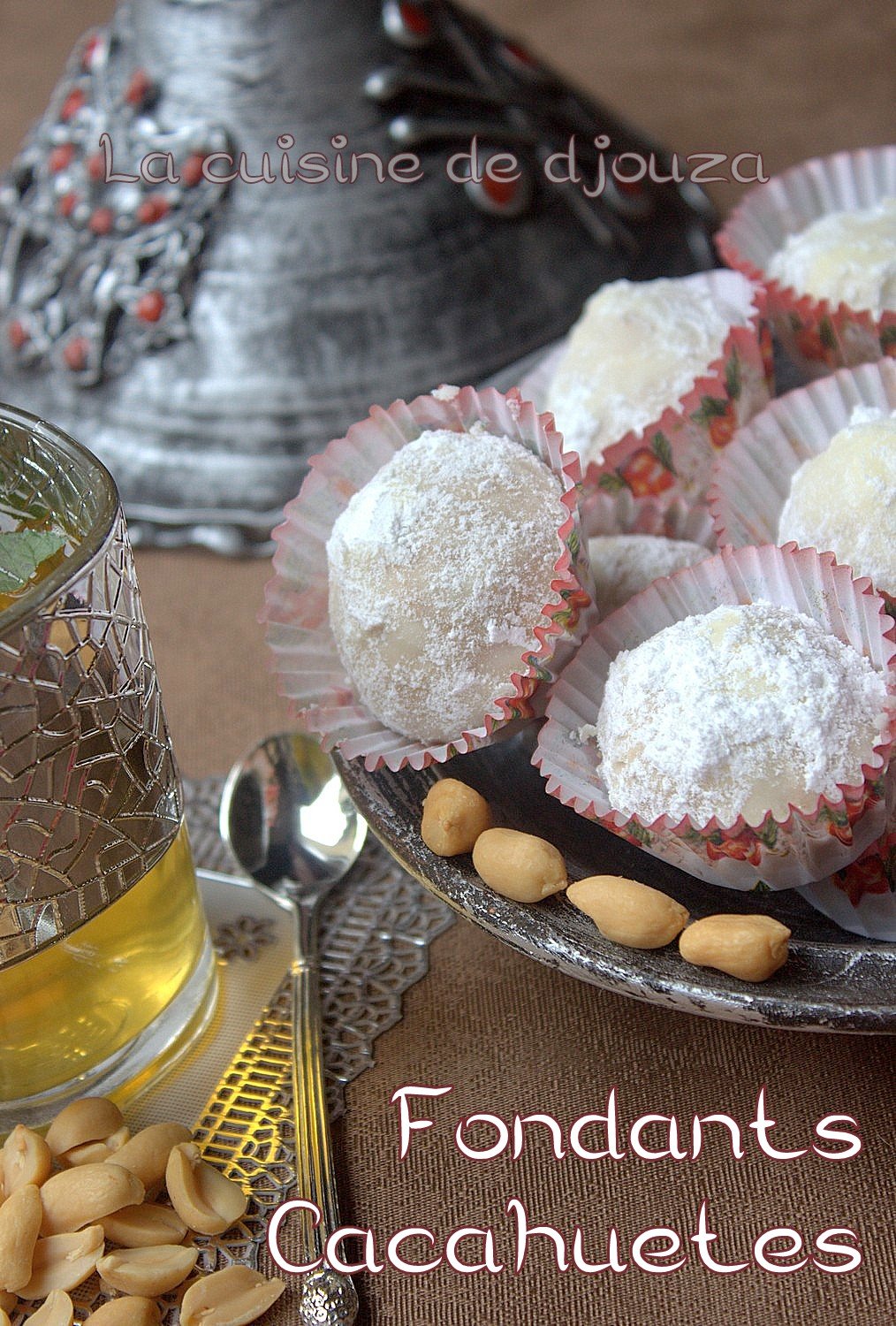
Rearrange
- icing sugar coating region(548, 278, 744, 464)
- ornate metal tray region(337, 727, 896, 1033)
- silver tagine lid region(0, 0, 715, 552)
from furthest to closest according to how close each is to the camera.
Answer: silver tagine lid region(0, 0, 715, 552) < icing sugar coating region(548, 278, 744, 464) < ornate metal tray region(337, 727, 896, 1033)

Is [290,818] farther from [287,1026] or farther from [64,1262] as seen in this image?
[64,1262]

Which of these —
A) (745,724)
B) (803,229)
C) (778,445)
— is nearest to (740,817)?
(745,724)

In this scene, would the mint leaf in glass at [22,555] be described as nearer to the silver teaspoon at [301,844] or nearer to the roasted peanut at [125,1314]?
the silver teaspoon at [301,844]

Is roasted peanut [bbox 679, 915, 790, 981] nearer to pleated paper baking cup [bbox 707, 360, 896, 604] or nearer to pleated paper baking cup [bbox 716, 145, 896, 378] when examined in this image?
pleated paper baking cup [bbox 707, 360, 896, 604]

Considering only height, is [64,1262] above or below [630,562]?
below

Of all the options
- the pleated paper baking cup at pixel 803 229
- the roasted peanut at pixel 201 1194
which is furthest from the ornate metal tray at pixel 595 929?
the pleated paper baking cup at pixel 803 229

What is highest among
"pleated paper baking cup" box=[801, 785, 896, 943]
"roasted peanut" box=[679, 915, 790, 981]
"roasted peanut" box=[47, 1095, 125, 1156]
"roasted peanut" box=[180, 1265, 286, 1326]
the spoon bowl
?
"roasted peanut" box=[679, 915, 790, 981]

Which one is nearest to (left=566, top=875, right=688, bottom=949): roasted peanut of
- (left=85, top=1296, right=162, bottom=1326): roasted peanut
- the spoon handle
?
the spoon handle
